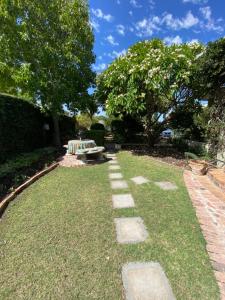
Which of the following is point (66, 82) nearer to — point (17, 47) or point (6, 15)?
point (17, 47)

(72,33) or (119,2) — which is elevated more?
(119,2)

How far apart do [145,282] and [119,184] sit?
3.30 metres

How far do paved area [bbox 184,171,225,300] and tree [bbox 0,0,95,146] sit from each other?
822 cm

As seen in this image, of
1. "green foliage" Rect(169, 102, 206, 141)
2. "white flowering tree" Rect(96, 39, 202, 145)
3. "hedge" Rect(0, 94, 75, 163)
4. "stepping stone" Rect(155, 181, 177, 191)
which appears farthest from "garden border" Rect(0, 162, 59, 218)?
"green foliage" Rect(169, 102, 206, 141)

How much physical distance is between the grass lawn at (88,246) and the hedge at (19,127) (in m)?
3.61

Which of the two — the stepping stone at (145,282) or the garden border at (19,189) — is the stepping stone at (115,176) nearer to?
the garden border at (19,189)

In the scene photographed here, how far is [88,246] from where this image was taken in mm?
2861

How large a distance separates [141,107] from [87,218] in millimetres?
6163

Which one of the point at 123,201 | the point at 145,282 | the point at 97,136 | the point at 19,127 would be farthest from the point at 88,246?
the point at 97,136

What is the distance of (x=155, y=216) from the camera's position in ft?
12.1

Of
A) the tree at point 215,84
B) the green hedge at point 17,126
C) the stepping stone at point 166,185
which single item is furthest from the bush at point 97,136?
the stepping stone at point 166,185

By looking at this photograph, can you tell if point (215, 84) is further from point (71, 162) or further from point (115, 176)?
point (71, 162)

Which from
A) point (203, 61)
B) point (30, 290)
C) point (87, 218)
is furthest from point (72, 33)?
point (30, 290)

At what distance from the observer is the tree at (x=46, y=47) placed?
9.88 metres
